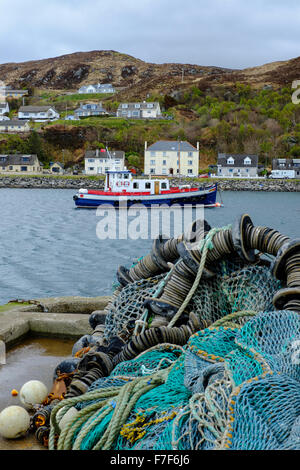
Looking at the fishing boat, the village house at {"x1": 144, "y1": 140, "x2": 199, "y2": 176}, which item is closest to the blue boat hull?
the fishing boat

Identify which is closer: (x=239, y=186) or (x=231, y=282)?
(x=231, y=282)

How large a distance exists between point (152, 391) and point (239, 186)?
7517 cm

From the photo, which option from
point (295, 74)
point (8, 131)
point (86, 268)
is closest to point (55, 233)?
point (86, 268)

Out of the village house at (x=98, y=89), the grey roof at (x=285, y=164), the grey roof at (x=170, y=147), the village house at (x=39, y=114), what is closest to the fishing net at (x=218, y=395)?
the grey roof at (x=170, y=147)

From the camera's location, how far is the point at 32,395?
11.4 feet

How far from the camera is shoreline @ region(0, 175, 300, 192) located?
73625 mm

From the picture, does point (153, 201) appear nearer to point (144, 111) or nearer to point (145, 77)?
point (144, 111)

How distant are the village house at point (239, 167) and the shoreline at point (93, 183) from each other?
6.36m

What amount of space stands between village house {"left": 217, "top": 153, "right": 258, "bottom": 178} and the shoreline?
6360mm

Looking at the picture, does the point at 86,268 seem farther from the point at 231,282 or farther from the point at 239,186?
the point at 239,186

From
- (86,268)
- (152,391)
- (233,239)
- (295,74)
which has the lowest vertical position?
(86,268)

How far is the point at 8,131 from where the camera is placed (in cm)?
10438

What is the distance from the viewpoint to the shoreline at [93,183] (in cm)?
7362

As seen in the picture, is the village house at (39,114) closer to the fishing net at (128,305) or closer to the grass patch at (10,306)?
the grass patch at (10,306)
